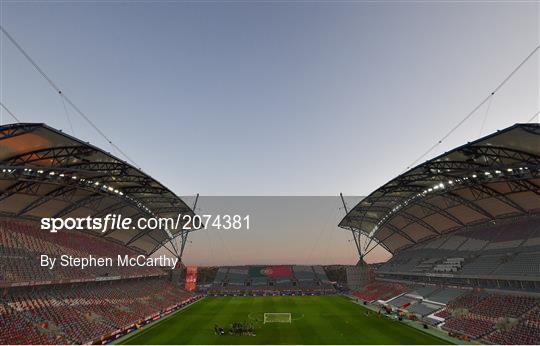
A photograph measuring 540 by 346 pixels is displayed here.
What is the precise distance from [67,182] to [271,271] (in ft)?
244

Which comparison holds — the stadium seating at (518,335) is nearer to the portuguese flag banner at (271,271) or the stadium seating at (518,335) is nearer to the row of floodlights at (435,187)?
the row of floodlights at (435,187)

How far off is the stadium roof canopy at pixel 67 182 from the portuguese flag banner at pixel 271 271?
142 feet

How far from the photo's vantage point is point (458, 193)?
1836 inches

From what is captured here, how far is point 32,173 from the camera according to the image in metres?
29.2

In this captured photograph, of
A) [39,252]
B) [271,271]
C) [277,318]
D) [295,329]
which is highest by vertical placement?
[39,252]

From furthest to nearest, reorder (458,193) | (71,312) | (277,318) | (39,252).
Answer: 1. (458,193)
2. (277,318)
3. (39,252)
4. (71,312)

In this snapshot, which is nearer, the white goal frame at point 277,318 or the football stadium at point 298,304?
the football stadium at point 298,304

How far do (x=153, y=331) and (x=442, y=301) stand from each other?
38.0 meters

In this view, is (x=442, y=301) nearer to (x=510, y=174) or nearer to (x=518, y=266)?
(x=518, y=266)

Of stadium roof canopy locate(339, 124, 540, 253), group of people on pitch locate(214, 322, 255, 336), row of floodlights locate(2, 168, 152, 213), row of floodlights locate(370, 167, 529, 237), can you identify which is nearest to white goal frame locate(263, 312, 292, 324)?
group of people on pitch locate(214, 322, 255, 336)

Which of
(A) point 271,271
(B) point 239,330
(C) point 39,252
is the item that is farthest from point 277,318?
(A) point 271,271

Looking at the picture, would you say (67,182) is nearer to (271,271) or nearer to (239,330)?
(239,330)

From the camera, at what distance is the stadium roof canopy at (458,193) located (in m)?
29.7

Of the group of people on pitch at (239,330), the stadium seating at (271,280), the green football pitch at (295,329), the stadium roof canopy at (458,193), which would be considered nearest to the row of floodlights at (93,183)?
the green football pitch at (295,329)
